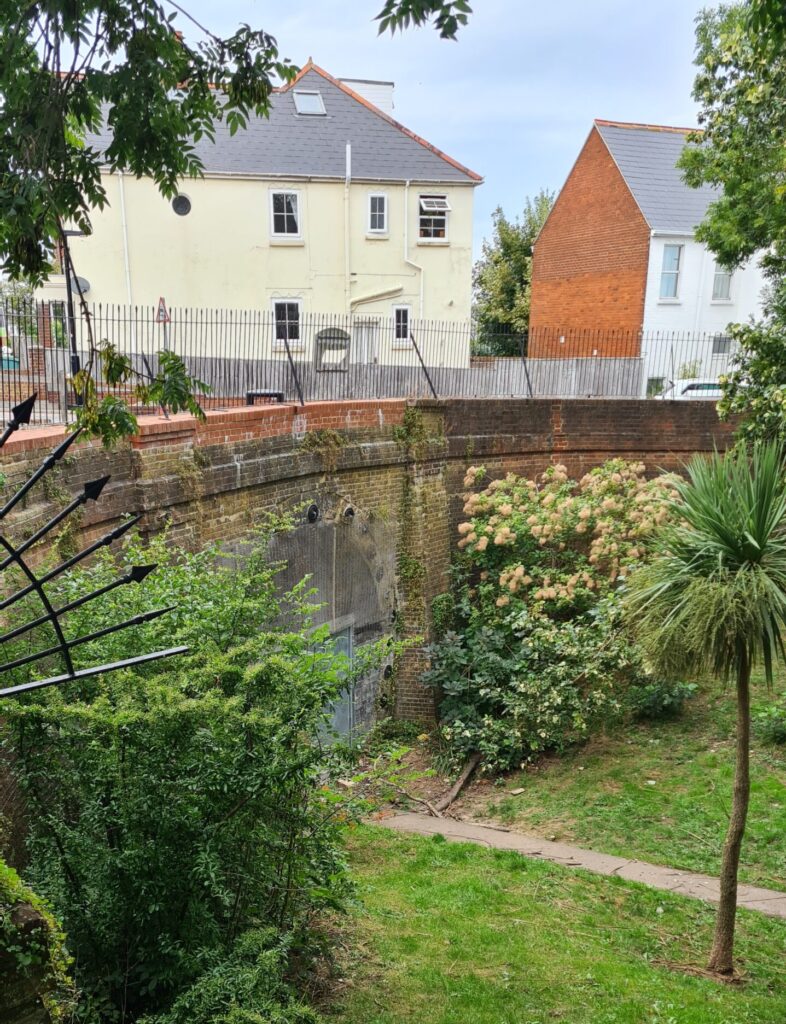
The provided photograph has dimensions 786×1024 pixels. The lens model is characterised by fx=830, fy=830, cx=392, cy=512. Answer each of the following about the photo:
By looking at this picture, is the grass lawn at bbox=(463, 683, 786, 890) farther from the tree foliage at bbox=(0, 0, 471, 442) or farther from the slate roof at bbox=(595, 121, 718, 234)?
the slate roof at bbox=(595, 121, 718, 234)

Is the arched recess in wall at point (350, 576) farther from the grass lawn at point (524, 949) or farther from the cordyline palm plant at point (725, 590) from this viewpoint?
the cordyline palm plant at point (725, 590)

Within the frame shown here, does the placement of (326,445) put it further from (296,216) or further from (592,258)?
(592,258)

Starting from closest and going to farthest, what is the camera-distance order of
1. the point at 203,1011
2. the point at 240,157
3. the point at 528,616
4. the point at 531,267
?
the point at 203,1011 → the point at 528,616 → the point at 240,157 → the point at 531,267

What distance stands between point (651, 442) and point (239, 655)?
38.5 ft

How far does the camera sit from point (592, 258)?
25328 mm

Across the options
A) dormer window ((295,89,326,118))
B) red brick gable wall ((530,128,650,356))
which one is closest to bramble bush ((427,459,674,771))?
red brick gable wall ((530,128,650,356))

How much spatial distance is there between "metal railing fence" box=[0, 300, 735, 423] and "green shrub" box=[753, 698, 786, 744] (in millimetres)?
4923

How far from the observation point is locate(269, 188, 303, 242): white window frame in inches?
842

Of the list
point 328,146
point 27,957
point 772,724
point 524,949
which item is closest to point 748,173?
point 772,724

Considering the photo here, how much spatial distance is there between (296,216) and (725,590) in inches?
735

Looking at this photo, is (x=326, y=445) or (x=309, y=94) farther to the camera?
(x=309, y=94)

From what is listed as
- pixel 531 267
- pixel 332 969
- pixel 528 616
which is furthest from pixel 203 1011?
pixel 531 267

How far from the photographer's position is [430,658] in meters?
12.3

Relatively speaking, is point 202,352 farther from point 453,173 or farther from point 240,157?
point 453,173
